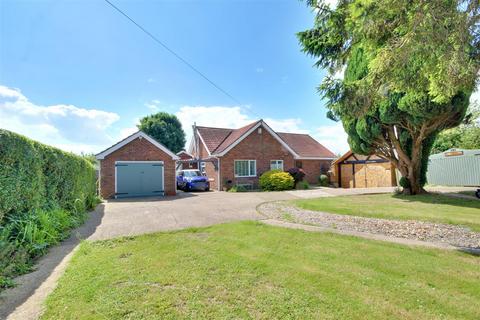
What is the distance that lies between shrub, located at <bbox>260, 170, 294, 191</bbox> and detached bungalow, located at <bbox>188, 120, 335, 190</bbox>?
1693 mm

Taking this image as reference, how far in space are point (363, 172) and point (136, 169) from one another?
59.0 feet

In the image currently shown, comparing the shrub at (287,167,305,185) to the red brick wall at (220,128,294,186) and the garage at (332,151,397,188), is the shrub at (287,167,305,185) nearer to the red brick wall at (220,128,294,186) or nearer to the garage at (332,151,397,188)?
the red brick wall at (220,128,294,186)

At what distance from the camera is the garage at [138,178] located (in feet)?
50.1

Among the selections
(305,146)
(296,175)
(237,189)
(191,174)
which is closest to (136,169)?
(191,174)

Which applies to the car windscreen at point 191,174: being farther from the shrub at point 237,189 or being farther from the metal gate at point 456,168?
the metal gate at point 456,168

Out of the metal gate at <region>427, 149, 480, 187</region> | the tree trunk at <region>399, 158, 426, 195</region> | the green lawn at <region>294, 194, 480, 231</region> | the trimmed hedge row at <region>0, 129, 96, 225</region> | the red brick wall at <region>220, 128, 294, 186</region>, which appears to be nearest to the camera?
the trimmed hedge row at <region>0, 129, 96, 225</region>

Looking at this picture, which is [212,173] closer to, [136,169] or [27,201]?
[136,169]

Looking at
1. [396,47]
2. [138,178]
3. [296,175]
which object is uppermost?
[396,47]

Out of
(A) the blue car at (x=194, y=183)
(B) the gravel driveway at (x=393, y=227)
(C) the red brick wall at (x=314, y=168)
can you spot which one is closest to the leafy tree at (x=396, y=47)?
(B) the gravel driveway at (x=393, y=227)

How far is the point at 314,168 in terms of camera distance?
2425 cm

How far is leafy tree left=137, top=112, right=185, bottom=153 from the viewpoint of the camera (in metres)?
34.4

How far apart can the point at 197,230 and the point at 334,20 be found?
6306 millimetres

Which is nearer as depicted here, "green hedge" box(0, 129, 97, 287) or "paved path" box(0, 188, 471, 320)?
"paved path" box(0, 188, 471, 320)

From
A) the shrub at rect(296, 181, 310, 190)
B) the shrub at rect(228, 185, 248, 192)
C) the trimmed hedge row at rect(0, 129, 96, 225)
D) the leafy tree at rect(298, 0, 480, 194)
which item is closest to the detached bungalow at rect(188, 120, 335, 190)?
the shrub at rect(228, 185, 248, 192)
